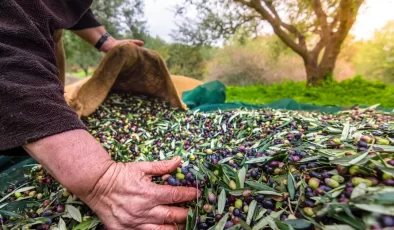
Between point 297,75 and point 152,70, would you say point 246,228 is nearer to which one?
point 152,70

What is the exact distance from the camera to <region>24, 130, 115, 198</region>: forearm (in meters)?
0.65

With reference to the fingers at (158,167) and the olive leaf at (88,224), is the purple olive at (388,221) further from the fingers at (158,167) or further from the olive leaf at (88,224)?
the olive leaf at (88,224)

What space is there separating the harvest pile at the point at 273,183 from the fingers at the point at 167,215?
0.13 feet

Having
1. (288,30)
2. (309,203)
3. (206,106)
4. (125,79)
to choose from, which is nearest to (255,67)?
(288,30)

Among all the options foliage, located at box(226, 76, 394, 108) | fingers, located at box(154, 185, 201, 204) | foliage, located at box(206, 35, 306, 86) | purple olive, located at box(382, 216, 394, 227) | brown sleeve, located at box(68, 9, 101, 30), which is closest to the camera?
A: purple olive, located at box(382, 216, 394, 227)

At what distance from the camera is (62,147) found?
657 millimetres

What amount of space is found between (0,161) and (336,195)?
141cm

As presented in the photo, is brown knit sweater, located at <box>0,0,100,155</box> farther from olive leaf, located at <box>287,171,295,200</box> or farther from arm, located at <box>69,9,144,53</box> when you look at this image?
arm, located at <box>69,9,144,53</box>

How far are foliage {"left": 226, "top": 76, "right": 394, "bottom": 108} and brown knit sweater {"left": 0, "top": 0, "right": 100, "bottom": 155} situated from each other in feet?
6.87

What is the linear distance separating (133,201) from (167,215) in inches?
3.9

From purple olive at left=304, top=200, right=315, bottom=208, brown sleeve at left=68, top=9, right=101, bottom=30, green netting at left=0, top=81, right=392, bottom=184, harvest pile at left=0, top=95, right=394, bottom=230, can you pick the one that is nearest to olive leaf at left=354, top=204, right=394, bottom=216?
harvest pile at left=0, top=95, right=394, bottom=230

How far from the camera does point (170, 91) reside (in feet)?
6.09

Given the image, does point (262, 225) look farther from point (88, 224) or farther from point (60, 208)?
point (60, 208)

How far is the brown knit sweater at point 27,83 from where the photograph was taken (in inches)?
26.1
